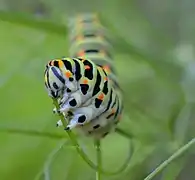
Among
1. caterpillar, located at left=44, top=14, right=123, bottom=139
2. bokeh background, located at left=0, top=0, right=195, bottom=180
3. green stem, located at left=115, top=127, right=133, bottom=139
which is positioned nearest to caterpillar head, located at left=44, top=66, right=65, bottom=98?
caterpillar, located at left=44, top=14, right=123, bottom=139

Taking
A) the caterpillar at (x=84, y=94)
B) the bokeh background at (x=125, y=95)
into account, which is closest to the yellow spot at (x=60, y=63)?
the caterpillar at (x=84, y=94)

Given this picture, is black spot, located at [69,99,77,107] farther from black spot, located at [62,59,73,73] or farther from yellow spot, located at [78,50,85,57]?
yellow spot, located at [78,50,85,57]

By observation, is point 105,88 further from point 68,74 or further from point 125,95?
point 125,95

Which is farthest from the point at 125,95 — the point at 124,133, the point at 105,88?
the point at 105,88

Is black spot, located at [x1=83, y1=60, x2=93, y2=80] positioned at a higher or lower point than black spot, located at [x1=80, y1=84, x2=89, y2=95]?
higher

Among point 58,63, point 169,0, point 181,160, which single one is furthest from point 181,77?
point 58,63

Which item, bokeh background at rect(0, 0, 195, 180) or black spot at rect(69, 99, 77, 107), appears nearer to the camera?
black spot at rect(69, 99, 77, 107)

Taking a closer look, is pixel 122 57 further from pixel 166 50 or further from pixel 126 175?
pixel 126 175

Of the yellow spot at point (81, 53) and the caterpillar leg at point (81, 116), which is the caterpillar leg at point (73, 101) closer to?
the caterpillar leg at point (81, 116)
